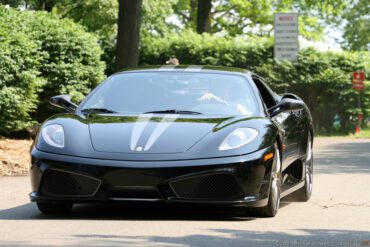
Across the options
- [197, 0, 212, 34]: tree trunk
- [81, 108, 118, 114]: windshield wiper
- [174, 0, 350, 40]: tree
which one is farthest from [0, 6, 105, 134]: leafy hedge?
[174, 0, 350, 40]: tree

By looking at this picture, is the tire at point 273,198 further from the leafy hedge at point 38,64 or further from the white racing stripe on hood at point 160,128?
the leafy hedge at point 38,64

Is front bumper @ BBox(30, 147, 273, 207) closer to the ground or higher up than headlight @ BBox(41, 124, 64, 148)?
closer to the ground

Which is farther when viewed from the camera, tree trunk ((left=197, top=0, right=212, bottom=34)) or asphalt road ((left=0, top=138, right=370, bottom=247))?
tree trunk ((left=197, top=0, right=212, bottom=34))

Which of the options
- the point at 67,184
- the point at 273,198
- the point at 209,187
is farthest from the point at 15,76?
the point at 209,187

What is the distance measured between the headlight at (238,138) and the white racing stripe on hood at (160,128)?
54cm

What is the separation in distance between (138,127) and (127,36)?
46.4 feet

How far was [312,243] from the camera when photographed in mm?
7148

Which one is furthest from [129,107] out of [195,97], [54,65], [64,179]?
[54,65]

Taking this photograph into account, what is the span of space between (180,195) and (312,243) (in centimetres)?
150

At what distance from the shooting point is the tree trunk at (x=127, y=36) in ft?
73.9

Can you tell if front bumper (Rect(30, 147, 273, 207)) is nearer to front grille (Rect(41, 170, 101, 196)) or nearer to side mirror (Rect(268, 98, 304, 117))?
front grille (Rect(41, 170, 101, 196))

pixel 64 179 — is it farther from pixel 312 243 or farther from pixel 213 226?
pixel 312 243

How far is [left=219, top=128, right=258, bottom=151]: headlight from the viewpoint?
845 cm

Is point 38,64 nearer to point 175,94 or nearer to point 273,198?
point 175,94
